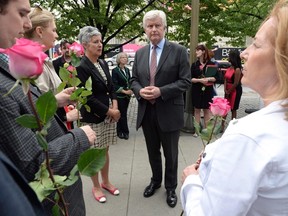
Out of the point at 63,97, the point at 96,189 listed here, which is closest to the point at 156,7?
the point at 96,189

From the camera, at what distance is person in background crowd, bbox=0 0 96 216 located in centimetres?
113

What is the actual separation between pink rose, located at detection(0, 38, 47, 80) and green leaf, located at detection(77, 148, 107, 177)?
335 millimetres

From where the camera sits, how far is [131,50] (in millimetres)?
35562

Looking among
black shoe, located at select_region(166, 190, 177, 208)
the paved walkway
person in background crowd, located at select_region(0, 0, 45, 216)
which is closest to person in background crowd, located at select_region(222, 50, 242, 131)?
the paved walkway

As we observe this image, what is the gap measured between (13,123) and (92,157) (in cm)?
39

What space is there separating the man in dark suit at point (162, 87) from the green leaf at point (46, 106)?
2.24 m

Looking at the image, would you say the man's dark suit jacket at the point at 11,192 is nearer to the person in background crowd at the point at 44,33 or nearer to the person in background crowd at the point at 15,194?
the person in background crowd at the point at 15,194

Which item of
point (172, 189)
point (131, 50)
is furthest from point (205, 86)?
point (131, 50)

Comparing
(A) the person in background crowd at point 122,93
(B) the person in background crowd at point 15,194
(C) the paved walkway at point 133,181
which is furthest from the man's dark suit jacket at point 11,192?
(A) the person in background crowd at point 122,93

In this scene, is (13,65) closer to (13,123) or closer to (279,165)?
(13,123)

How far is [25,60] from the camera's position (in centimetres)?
76

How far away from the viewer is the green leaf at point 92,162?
0.97 metres

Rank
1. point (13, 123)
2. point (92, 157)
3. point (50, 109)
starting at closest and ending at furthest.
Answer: point (50, 109) < point (92, 157) < point (13, 123)

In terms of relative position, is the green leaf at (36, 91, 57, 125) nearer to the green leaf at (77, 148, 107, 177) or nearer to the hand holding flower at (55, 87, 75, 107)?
the green leaf at (77, 148, 107, 177)
